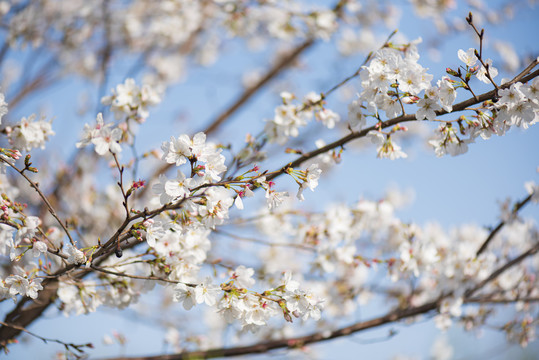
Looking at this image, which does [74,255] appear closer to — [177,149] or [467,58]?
[177,149]

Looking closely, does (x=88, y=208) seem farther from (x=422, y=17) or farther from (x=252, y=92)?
(x=422, y=17)

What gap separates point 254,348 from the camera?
2887 millimetres

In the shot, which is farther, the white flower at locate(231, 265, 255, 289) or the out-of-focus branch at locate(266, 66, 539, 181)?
the white flower at locate(231, 265, 255, 289)

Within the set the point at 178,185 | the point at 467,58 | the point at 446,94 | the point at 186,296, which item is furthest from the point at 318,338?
the point at 467,58

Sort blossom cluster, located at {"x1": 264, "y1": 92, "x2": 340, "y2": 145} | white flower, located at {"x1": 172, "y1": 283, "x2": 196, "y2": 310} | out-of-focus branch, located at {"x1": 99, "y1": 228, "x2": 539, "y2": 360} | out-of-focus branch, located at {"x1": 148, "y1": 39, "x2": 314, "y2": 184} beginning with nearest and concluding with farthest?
white flower, located at {"x1": 172, "y1": 283, "x2": 196, "y2": 310}, blossom cluster, located at {"x1": 264, "y1": 92, "x2": 340, "y2": 145}, out-of-focus branch, located at {"x1": 99, "y1": 228, "x2": 539, "y2": 360}, out-of-focus branch, located at {"x1": 148, "y1": 39, "x2": 314, "y2": 184}

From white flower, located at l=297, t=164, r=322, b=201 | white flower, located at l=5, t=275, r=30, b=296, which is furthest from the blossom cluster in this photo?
white flower, located at l=5, t=275, r=30, b=296

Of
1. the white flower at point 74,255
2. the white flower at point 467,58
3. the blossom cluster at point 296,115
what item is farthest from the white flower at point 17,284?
the white flower at point 467,58

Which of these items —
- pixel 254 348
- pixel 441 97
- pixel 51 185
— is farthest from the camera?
pixel 51 185

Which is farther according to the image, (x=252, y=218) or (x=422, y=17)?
(x=422, y=17)

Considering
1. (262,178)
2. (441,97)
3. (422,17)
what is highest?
(422,17)

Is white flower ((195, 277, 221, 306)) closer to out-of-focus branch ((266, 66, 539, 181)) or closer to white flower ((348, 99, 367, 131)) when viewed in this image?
out-of-focus branch ((266, 66, 539, 181))

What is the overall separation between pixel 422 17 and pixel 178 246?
4.81 m

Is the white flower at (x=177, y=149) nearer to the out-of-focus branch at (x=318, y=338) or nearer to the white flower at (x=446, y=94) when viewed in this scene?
the white flower at (x=446, y=94)

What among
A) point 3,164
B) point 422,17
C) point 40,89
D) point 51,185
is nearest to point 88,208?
point 51,185
